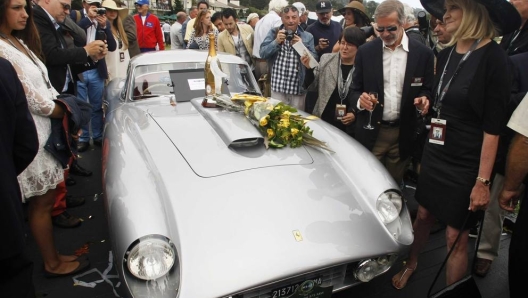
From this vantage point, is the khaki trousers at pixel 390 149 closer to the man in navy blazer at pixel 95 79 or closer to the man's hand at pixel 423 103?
the man's hand at pixel 423 103

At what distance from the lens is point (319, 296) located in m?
2.00

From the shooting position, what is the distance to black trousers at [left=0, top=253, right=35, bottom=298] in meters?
1.55

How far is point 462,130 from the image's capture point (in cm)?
216

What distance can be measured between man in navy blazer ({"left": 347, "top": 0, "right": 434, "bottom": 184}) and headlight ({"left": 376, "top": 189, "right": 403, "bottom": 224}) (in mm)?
806

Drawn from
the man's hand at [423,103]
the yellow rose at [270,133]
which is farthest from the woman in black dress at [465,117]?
the yellow rose at [270,133]

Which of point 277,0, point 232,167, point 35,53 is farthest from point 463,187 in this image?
point 277,0

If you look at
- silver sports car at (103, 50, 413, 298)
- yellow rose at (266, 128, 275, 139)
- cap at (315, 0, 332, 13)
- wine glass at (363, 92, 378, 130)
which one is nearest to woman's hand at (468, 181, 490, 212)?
silver sports car at (103, 50, 413, 298)

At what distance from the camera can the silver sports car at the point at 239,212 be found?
1.78 meters

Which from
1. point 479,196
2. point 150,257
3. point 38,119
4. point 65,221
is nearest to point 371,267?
point 479,196

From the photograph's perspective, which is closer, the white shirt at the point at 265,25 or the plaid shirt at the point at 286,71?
the plaid shirt at the point at 286,71

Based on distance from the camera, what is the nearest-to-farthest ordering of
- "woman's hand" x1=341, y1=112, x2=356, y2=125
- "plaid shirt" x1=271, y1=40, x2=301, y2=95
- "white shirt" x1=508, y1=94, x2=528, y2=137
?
"white shirt" x1=508, y1=94, x2=528, y2=137, "woman's hand" x1=341, y1=112, x2=356, y2=125, "plaid shirt" x1=271, y1=40, x2=301, y2=95

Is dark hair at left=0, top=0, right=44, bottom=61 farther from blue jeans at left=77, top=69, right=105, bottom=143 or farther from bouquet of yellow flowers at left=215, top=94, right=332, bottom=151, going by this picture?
blue jeans at left=77, top=69, right=105, bottom=143

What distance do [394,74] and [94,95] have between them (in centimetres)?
416

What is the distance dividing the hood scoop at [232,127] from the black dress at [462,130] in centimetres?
120
